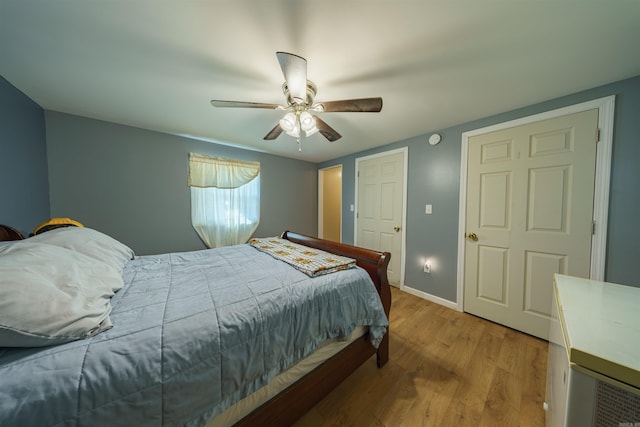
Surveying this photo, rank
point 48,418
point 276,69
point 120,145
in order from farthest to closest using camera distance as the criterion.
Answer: point 120,145, point 276,69, point 48,418

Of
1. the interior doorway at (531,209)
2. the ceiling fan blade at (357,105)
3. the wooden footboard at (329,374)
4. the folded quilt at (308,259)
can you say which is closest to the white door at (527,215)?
the interior doorway at (531,209)

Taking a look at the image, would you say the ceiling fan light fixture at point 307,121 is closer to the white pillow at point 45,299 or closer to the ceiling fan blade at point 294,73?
the ceiling fan blade at point 294,73

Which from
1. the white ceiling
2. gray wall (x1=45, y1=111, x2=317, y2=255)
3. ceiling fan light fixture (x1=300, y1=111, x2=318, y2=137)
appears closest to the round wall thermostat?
the white ceiling

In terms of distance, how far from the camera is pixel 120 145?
2322 mm

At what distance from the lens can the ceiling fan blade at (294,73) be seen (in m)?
1.02

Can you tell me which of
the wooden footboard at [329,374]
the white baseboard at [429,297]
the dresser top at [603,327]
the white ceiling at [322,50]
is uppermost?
the white ceiling at [322,50]

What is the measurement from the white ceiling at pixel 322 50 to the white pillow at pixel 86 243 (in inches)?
45.5

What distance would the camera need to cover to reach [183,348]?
0.72 m

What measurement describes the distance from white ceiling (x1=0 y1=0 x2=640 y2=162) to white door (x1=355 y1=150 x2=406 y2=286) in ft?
3.37

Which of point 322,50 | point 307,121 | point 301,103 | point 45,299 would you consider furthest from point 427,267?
point 45,299

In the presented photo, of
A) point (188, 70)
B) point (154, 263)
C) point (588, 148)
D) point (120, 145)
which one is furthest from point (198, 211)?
point (588, 148)

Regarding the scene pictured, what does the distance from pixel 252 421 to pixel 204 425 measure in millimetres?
234

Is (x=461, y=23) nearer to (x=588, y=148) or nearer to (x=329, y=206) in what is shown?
(x=588, y=148)

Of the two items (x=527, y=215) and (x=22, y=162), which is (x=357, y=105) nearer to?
(x=527, y=215)
